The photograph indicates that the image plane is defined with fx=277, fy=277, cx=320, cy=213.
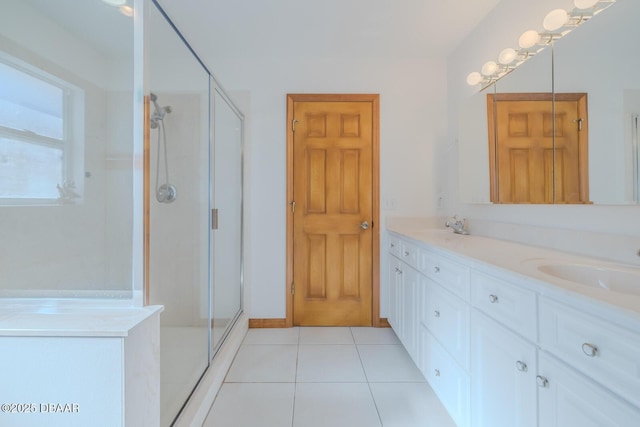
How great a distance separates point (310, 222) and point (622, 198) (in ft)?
6.06

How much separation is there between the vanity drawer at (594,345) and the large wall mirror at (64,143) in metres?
1.62

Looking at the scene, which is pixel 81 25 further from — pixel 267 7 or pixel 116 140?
pixel 267 7

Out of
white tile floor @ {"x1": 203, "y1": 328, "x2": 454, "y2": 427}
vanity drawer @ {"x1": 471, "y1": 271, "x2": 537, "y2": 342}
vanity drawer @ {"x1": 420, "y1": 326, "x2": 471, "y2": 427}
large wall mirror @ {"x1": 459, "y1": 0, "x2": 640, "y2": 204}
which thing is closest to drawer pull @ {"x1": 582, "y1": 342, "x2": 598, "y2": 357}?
vanity drawer @ {"x1": 471, "y1": 271, "x2": 537, "y2": 342}

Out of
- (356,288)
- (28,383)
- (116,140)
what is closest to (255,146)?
(116,140)

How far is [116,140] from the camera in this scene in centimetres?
176

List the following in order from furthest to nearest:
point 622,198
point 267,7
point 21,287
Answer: point 267,7
point 21,287
point 622,198

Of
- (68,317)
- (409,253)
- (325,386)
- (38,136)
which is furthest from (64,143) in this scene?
(409,253)

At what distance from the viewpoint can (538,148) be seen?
1.44m

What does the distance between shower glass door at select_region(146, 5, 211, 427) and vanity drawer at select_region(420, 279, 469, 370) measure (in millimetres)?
1250

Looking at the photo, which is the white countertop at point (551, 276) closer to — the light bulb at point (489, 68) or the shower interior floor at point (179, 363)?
the light bulb at point (489, 68)

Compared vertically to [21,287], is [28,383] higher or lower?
lower


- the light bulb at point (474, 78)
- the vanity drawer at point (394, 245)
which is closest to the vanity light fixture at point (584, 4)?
the light bulb at point (474, 78)

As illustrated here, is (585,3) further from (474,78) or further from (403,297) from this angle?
(403,297)

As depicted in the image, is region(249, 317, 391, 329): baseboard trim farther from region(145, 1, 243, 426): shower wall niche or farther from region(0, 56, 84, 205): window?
region(0, 56, 84, 205): window
